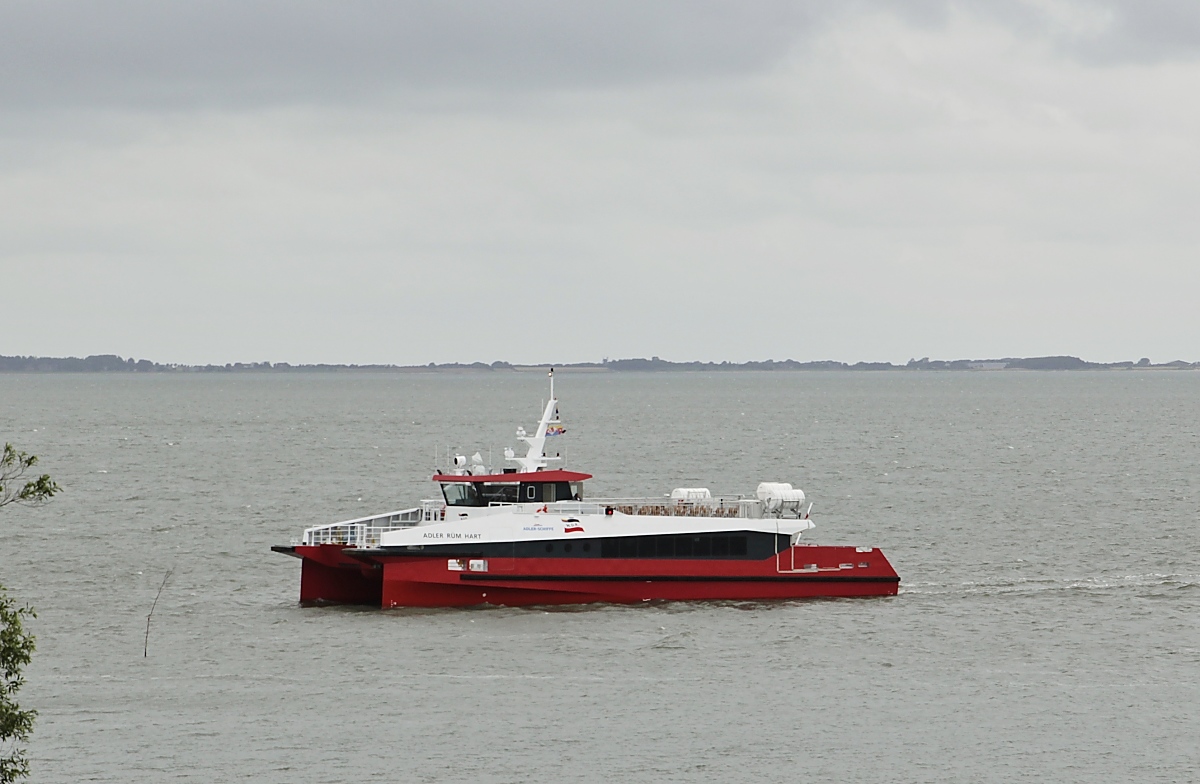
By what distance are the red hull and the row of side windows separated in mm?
172

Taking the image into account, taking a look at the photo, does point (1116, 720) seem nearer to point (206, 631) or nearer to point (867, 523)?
point (206, 631)

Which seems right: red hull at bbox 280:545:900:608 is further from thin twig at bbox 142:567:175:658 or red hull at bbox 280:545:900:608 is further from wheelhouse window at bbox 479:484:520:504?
thin twig at bbox 142:567:175:658

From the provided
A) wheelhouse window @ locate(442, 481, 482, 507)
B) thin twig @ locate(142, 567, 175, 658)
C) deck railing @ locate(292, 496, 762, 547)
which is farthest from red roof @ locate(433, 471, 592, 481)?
thin twig @ locate(142, 567, 175, 658)

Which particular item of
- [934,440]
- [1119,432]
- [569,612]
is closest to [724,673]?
[569,612]

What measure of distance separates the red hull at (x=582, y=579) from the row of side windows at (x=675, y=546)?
172 mm

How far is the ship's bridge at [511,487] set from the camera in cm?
4431

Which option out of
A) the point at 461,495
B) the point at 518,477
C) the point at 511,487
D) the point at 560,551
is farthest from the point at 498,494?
the point at 560,551

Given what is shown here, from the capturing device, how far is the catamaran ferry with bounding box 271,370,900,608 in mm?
43031

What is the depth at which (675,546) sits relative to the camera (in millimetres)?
44250

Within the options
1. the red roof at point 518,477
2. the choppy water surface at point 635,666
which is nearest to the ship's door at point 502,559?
the choppy water surface at point 635,666

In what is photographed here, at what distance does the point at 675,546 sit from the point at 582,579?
270cm

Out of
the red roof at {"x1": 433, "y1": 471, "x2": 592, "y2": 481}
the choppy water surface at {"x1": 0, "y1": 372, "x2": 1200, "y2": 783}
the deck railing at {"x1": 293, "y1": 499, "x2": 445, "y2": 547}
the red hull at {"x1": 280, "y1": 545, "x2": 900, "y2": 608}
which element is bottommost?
the choppy water surface at {"x1": 0, "y1": 372, "x2": 1200, "y2": 783}

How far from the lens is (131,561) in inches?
2111

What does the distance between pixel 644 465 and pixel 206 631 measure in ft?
191
